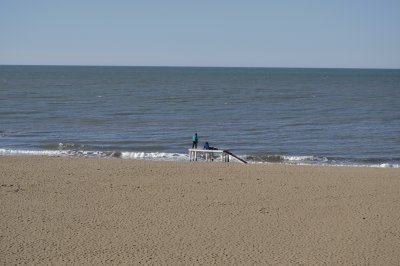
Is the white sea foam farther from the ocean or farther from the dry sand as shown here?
the dry sand

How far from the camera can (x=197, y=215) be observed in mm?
14094

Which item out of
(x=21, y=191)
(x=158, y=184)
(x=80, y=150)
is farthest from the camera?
(x=80, y=150)

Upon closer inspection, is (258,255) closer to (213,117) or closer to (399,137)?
(399,137)

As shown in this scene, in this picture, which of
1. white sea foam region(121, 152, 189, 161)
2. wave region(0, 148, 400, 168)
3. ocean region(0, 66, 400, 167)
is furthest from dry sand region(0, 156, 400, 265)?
ocean region(0, 66, 400, 167)

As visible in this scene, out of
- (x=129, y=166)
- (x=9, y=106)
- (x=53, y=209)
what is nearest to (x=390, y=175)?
(x=129, y=166)

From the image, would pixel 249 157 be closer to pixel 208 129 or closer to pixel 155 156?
pixel 155 156

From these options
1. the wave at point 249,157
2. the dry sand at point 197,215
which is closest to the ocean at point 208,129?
the wave at point 249,157

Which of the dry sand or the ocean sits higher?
the ocean

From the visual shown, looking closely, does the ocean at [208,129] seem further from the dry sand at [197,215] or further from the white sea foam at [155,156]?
the dry sand at [197,215]

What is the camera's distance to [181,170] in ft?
64.8

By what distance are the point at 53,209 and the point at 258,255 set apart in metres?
5.82

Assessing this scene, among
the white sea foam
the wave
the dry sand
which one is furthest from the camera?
the white sea foam

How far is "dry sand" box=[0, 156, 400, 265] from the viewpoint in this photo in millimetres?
11383

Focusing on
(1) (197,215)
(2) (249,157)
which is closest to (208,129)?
(2) (249,157)
